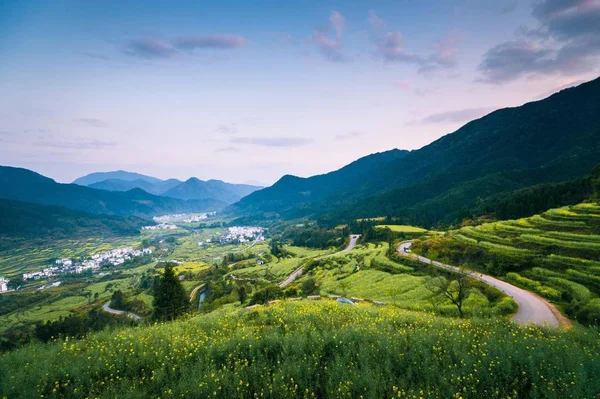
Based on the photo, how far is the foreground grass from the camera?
28.7 ft

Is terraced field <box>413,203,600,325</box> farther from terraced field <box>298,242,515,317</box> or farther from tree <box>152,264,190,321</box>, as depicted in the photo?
tree <box>152,264,190,321</box>

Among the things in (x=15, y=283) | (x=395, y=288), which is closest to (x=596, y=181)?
(x=395, y=288)

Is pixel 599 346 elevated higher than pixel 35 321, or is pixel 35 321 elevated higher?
pixel 599 346

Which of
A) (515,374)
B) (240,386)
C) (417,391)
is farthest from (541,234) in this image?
Result: (240,386)

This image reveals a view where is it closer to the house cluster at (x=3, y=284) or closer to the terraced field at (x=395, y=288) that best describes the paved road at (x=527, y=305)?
the terraced field at (x=395, y=288)

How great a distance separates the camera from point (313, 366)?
10.4 m

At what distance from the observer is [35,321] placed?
10050 centimetres

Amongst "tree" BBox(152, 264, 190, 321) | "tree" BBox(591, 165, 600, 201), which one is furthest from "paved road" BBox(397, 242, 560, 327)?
"tree" BBox(591, 165, 600, 201)

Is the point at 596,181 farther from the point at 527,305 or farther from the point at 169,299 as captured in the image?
the point at 169,299

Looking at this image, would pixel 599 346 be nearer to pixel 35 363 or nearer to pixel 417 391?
pixel 417 391

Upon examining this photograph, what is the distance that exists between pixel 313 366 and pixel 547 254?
45.5 m

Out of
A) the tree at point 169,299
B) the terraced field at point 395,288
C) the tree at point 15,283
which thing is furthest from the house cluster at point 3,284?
the terraced field at point 395,288

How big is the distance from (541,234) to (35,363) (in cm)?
6136

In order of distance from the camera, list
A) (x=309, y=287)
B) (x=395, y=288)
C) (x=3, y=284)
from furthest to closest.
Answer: (x=3, y=284) → (x=309, y=287) → (x=395, y=288)
